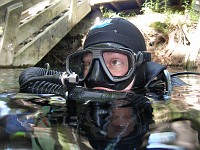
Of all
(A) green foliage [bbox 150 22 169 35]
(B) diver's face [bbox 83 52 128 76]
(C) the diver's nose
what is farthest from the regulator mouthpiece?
(A) green foliage [bbox 150 22 169 35]

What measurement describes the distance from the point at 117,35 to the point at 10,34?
3.72 metres

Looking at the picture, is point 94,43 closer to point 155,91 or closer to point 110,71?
point 110,71

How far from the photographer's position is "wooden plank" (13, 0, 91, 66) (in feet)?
19.1

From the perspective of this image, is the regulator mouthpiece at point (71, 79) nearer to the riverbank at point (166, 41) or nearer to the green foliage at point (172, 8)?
the riverbank at point (166, 41)

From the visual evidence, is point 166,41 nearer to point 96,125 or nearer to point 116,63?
point 116,63

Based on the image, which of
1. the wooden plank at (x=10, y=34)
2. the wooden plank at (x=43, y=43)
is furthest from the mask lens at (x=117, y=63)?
the wooden plank at (x=43, y=43)

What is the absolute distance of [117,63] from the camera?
202 cm

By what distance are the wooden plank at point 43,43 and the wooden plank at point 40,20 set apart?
177 millimetres

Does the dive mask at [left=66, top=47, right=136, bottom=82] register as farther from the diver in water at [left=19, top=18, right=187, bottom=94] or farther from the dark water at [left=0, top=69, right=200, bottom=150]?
the dark water at [left=0, top=69, right=200, bottom=150]

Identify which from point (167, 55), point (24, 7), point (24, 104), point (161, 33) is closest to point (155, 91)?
point (24, 104)

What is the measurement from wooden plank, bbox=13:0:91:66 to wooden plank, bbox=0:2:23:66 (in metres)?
0.20

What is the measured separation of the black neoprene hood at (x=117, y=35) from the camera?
2.19 metres

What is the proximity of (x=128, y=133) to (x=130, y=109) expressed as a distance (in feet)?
1.42

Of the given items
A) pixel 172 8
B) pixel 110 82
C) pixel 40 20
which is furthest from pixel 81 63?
pixel 172 8
